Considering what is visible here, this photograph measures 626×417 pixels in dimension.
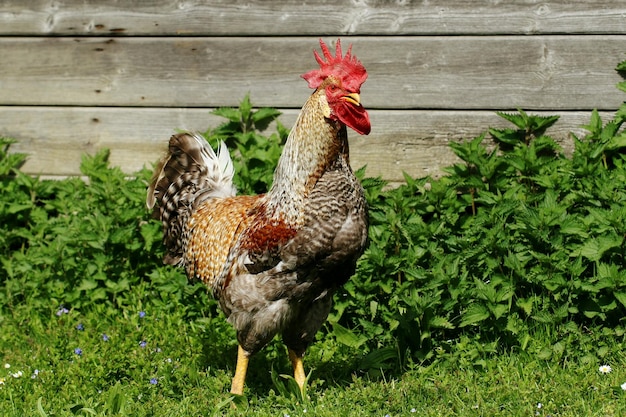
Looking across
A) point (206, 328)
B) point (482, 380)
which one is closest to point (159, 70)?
point (206, 328)

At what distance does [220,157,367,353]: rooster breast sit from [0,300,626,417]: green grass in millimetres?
386

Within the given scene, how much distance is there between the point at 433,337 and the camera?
Answer: 5.14m

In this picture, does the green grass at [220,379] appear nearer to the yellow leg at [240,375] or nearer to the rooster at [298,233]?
the yellow leg at [240,375]

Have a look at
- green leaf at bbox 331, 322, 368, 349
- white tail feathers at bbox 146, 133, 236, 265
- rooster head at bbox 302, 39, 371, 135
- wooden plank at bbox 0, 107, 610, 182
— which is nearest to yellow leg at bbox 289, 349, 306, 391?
green leaf at bbox 331, 322, 368, 349

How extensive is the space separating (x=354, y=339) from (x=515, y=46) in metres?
2.24

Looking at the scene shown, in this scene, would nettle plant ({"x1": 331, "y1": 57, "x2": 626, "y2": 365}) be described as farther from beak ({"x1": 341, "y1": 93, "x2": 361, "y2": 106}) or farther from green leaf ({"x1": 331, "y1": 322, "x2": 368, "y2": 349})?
beak ({"x1": 341, "y1": 93, "x2": 361, "y2": 106})

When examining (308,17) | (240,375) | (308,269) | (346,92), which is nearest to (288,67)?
(308,17)

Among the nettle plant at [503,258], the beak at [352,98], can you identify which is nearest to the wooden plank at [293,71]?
the nettle plant at [503,258]

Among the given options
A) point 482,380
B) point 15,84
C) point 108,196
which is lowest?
point 482,380

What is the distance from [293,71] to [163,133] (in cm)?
107

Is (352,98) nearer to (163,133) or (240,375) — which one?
(240,375)

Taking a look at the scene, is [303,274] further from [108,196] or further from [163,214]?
[108,196]

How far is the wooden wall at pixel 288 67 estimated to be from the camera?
5.70 m

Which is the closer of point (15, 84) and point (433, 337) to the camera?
point (433, 337)
